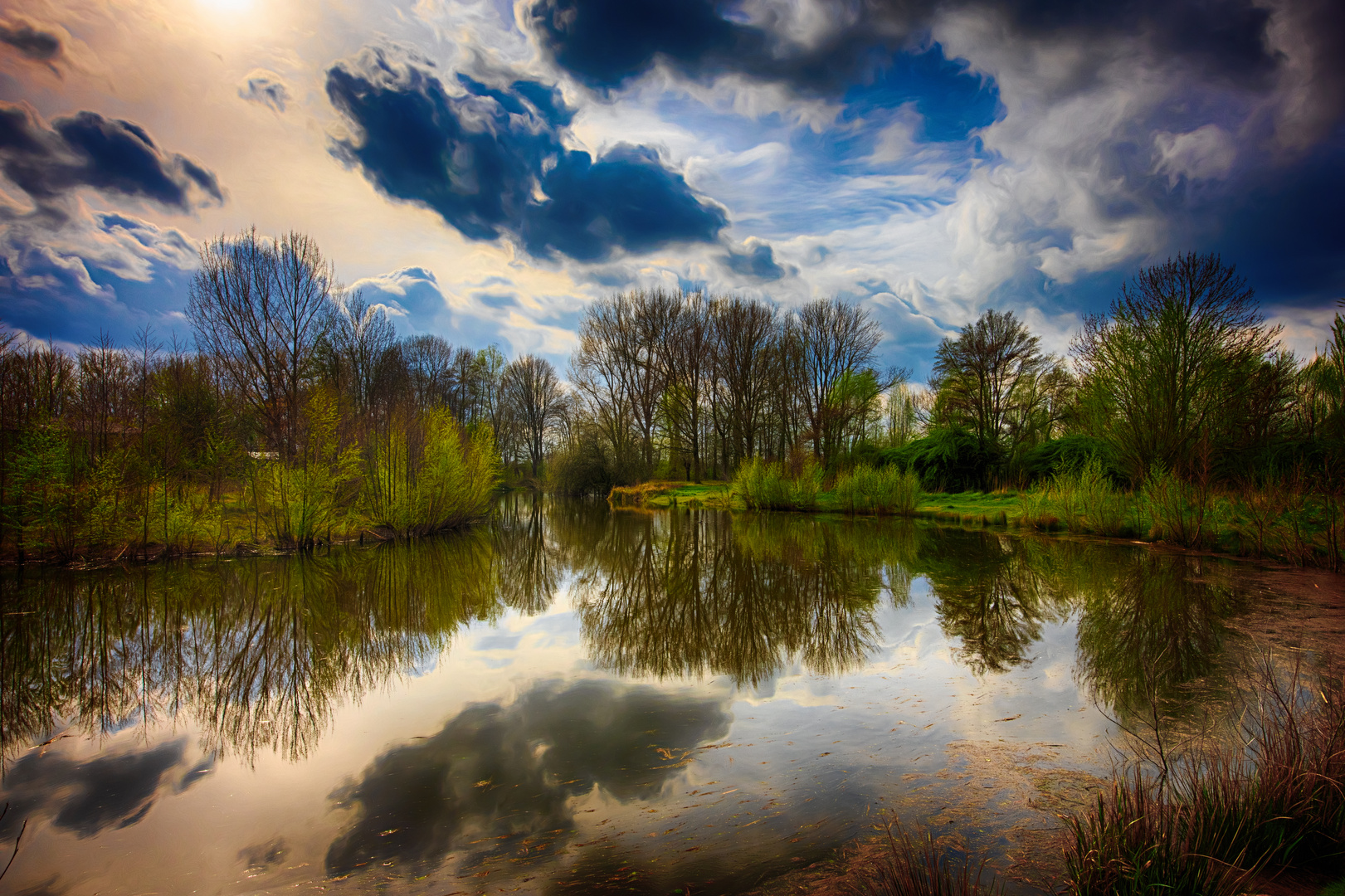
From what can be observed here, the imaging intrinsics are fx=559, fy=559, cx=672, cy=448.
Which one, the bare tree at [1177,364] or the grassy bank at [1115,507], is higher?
the bare tree at [1177,364]

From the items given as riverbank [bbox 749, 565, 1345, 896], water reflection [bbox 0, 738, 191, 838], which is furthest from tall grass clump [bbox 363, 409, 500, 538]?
riverbank [bbox 749, 565, 1345, 896]

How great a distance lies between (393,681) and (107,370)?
1373 cm

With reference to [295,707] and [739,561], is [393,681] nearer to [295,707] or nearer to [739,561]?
[295,707]

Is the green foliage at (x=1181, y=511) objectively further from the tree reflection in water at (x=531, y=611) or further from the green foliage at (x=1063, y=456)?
the green foliage at (x=1063, y=456)

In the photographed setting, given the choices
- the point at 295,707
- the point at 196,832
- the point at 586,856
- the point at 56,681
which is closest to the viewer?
the point at 586,856

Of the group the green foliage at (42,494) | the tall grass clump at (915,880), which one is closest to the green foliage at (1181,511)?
the tall grass clump at (915,880)

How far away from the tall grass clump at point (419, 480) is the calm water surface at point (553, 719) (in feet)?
19.9

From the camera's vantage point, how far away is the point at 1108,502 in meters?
12.9

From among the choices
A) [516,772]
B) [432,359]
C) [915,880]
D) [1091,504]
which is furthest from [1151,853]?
[432,359]

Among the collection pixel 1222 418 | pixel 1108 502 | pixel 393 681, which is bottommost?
pixel 393 681

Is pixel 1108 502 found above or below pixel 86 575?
above

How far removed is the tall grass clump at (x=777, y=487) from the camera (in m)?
21.5

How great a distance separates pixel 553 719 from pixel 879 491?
673 inches

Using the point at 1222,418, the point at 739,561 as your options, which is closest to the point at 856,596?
the point at 739,561
